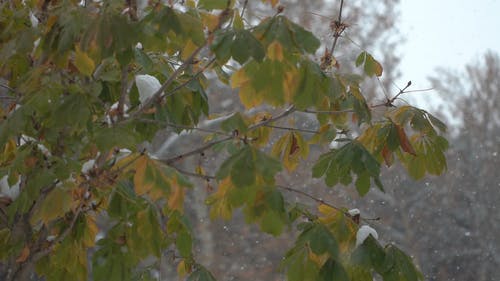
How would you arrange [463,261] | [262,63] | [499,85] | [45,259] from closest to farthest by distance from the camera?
1. [262,63]
2. [45,259]
3. [463,261]
4. [499,85]

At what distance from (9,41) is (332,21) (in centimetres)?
82

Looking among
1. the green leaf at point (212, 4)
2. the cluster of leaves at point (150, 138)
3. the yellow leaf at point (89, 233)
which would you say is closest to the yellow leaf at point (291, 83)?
the cluster of leaves at point (150, 138)

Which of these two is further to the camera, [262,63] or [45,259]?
[45,259]

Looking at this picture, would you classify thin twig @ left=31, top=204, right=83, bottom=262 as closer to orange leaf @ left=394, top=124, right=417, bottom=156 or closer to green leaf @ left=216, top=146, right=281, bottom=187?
green leaf @ left=216, top=146, right=281, bottom=187

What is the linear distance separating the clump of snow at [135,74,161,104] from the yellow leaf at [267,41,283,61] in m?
0.53

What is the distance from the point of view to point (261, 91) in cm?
148

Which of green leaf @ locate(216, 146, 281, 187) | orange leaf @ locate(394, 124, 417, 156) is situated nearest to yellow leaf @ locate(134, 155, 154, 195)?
green leaf @ locate(216, 146, 281, 187)

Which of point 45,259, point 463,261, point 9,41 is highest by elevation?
point 9,41

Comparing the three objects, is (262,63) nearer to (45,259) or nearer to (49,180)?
(49,180)

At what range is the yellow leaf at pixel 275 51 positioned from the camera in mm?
1425

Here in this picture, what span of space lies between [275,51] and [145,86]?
0.58 meters

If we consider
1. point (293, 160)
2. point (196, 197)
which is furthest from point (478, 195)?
point (293, 160)

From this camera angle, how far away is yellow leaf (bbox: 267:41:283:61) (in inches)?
56.1

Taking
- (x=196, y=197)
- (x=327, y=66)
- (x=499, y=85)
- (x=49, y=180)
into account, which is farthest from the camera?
(x=499, y=85)
